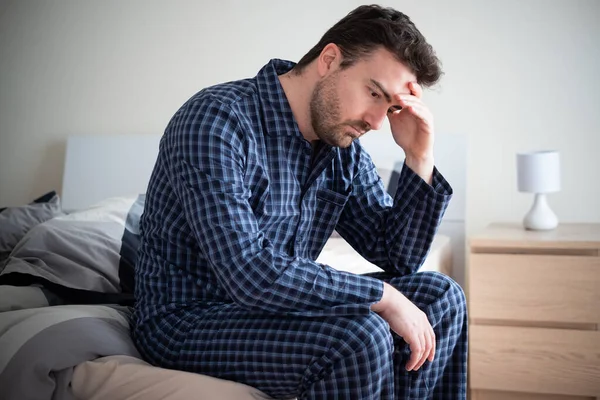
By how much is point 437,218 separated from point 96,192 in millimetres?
2291

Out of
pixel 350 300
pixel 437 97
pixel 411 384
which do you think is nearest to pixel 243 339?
pixel 350 300

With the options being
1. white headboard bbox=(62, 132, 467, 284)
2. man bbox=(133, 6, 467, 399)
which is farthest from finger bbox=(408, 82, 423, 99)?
white headboard bbox=(62, 132, 467, 284)

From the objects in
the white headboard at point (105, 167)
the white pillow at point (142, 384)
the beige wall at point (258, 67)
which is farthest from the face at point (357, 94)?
the white headboard at point (105, 167)

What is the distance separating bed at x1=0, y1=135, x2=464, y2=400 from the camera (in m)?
1.17

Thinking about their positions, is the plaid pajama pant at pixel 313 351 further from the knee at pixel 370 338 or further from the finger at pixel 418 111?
the finger at pixel 418 111

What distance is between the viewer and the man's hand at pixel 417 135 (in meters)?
1.50

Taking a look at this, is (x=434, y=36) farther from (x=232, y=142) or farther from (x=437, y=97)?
(x=232, y=142)

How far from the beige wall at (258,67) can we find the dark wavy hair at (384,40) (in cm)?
170

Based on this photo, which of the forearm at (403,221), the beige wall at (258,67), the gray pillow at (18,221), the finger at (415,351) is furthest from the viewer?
the beige wall at (258,67)

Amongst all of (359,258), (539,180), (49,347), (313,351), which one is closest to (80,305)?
(49,347)

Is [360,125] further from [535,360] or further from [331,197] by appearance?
[535,360]

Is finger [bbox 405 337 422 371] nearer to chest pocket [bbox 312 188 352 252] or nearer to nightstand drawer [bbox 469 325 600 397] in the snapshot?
chest pocket [bbox 312 188 352 252]

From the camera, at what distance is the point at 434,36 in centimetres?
309

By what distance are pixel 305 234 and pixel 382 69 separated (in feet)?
1.16
